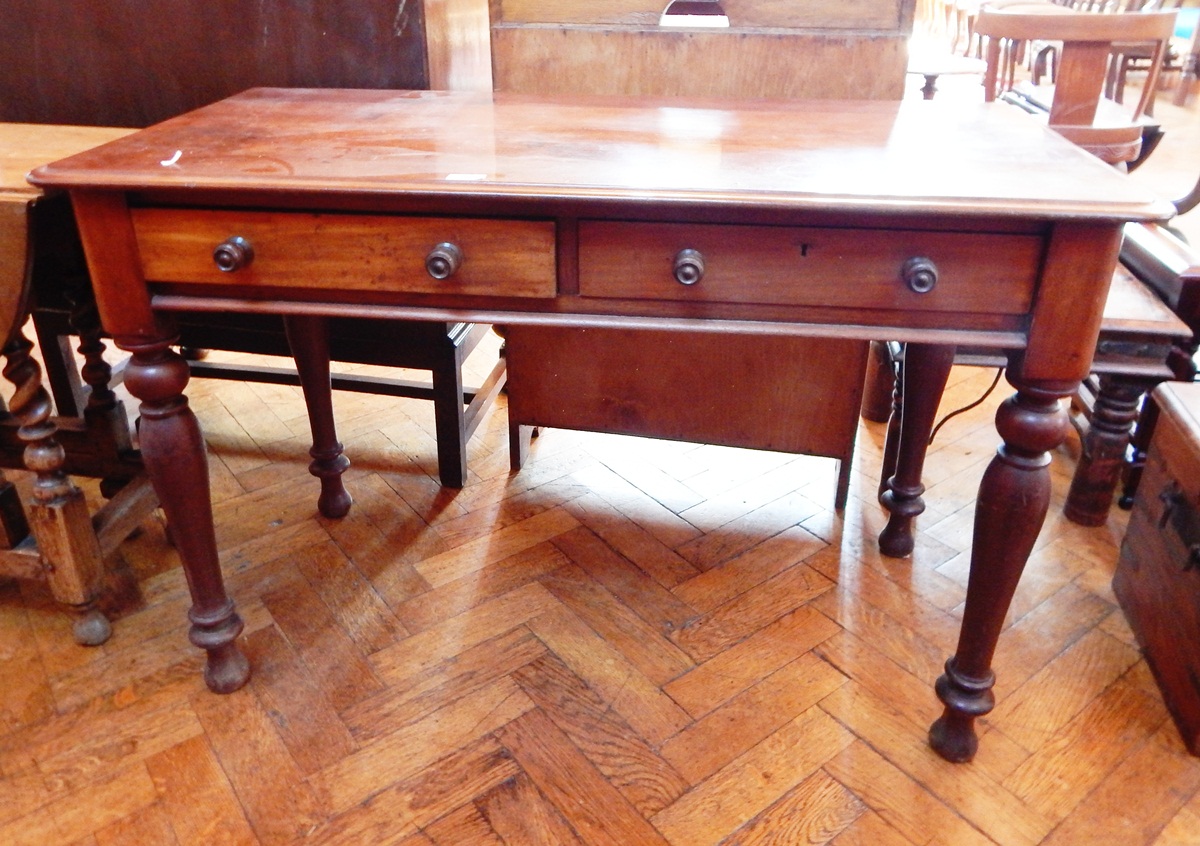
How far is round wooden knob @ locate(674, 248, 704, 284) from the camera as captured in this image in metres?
1.08

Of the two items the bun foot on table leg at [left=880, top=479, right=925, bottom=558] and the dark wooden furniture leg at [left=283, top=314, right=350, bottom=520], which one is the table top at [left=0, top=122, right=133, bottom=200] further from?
the bun foot on table leg at [left=880, top=479, right=925, bottom=558]

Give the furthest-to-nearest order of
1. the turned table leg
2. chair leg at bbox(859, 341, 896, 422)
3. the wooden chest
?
chair leg at bbox(859, 341, 896, 422), the wooden chest, the turned table leg

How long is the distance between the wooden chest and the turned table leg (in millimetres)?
1517

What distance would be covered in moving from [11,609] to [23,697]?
271mm

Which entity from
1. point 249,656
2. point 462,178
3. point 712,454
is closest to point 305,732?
point 249,656

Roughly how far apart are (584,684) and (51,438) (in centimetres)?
98

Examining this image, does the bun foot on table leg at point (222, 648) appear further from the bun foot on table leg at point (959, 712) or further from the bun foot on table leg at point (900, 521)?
the bun foot on table leg at point (900, 521)

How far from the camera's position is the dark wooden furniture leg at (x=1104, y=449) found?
1.78 m

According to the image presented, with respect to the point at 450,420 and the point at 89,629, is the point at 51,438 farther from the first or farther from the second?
the point at 450,420

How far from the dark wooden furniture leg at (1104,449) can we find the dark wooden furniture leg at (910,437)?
0.36 meters

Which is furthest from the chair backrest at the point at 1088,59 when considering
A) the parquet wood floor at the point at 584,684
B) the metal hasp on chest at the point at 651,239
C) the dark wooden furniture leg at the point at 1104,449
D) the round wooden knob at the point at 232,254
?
the round wooden knob at the point at 232,254

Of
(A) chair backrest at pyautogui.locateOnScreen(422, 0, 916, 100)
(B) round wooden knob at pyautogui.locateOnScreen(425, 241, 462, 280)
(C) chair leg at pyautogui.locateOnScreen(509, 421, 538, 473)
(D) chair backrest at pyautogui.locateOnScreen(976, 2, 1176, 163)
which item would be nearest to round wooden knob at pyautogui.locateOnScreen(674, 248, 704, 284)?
(B) round wooden knob at pyautogui.locateOnScreen(425, 241, 462, 280)

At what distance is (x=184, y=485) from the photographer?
1.33 metres

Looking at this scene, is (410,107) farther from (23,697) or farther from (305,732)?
(23,697)
